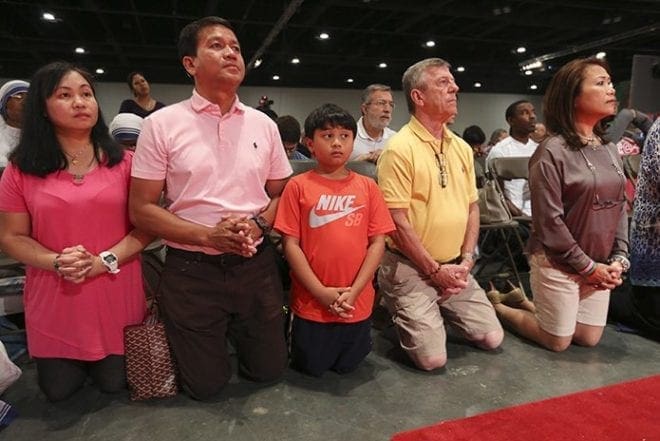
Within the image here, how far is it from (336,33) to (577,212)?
878 centimetres

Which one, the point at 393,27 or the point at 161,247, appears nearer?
the point at 161,247

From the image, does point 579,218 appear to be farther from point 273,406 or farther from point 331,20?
point 331,20

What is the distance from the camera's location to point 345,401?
82.8 inches

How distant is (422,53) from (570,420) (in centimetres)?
1120

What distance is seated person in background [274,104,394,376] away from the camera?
7.19 feet

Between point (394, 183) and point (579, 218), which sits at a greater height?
point (394, 183)

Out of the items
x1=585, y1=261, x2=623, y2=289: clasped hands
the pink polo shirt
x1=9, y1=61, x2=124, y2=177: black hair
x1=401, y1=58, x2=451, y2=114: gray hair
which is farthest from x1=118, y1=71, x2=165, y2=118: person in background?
x1=585, y1=261, x2=623, y2=289: clasped hands

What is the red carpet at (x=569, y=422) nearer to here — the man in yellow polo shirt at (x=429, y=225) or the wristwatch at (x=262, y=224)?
the man in yellow polo shirt at (x=429, y=225)

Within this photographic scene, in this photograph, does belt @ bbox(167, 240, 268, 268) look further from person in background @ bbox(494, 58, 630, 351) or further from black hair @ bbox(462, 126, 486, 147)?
black hair @ bbox(462, 126, 486, 147)

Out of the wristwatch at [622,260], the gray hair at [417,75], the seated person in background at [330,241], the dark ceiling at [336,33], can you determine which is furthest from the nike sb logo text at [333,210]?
the dark ceiling at [336,33]

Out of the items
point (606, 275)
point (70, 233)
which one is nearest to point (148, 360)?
point (70, 233)

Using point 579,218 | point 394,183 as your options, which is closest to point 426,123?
point 394,183

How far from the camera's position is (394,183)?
238 centimetres

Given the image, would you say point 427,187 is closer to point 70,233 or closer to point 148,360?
point 148,360
